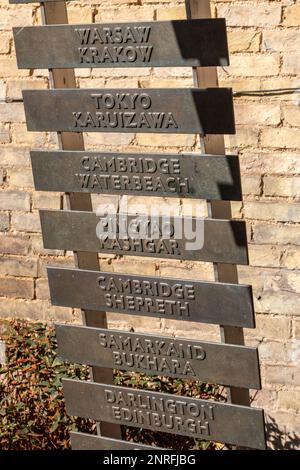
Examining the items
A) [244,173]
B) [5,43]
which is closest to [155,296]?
[244,173]

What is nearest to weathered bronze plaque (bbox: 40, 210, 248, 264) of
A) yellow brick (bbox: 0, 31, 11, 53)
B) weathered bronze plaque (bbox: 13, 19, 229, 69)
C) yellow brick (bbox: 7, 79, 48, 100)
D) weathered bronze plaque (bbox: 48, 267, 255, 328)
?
weathered bronze plaque (bbox: 48, 267, 255, 328)

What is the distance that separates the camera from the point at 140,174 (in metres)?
3.92

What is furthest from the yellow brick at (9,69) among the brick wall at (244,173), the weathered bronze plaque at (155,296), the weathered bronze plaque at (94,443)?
the weathered bronze plaque at (94,443)

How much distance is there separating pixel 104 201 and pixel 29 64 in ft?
3.87

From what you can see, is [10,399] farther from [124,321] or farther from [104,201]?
[104,201]

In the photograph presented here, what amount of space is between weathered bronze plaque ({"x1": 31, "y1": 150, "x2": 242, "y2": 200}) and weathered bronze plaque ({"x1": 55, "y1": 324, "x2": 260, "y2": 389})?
1.99ft

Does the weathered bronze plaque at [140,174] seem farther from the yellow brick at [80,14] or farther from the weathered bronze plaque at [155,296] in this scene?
the yellow brick at [80,14]

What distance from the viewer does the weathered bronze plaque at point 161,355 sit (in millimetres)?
3947

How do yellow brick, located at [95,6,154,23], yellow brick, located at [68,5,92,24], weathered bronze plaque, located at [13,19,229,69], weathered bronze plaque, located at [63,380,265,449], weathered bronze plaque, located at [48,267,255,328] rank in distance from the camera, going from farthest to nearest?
yellow brick, located at [68,5,92,24]
yellow brick, located at [95,6,154,23]
weathered bronze plaque, located at [63,380,265,449]
weathered bronze plaque, located at [48,267,255,328]
weathered bronze plaque, located at [13,19,229,69]

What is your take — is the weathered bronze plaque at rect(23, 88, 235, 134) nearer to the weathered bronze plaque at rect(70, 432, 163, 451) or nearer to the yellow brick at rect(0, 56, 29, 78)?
the yellow brick at rect(0, 56, 29, 78)

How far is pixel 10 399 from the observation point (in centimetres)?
507

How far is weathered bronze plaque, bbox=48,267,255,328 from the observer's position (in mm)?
3883

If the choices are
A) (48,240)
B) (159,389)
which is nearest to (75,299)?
(48,240)

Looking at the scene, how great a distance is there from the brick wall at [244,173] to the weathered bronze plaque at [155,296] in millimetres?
852
